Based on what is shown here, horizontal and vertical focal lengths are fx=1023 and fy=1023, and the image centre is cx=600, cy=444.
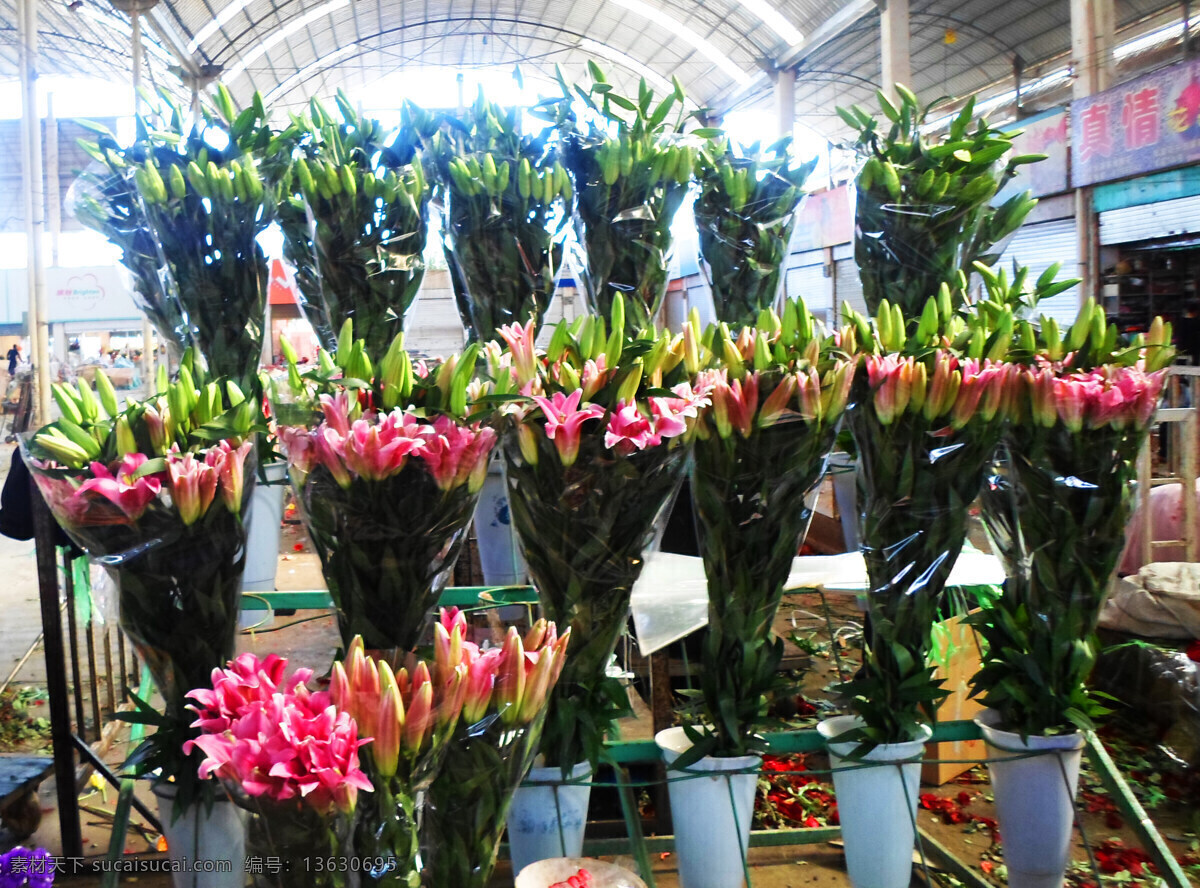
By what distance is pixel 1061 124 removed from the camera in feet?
22.8

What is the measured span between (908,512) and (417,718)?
764 mm

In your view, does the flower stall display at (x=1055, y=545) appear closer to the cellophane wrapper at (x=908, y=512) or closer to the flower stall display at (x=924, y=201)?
the cellophane wrapper at (x=908, y=512)

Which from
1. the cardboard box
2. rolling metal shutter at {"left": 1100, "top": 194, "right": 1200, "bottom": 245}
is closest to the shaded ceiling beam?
rolling metal shutter at {"left": 1100, "top": 194, "right": 1200, "bottom": 245}

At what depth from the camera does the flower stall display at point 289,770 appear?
755 mm

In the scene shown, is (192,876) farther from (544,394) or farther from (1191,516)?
(1191,516)

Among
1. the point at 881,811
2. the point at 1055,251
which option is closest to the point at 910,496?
the point at 881,811

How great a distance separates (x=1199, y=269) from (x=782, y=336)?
265 inches

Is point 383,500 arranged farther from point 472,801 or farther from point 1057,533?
point 1057,533

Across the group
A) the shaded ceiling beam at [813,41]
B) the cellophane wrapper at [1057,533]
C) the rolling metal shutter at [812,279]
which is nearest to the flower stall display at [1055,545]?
the cellophane wrapper at [1057,533]

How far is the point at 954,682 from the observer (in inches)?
108

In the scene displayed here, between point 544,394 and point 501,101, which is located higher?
point 501,101

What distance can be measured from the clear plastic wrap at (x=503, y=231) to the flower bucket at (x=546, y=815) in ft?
2.72

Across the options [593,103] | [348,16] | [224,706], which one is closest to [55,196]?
[348,16]

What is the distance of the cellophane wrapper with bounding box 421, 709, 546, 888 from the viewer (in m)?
0.92
